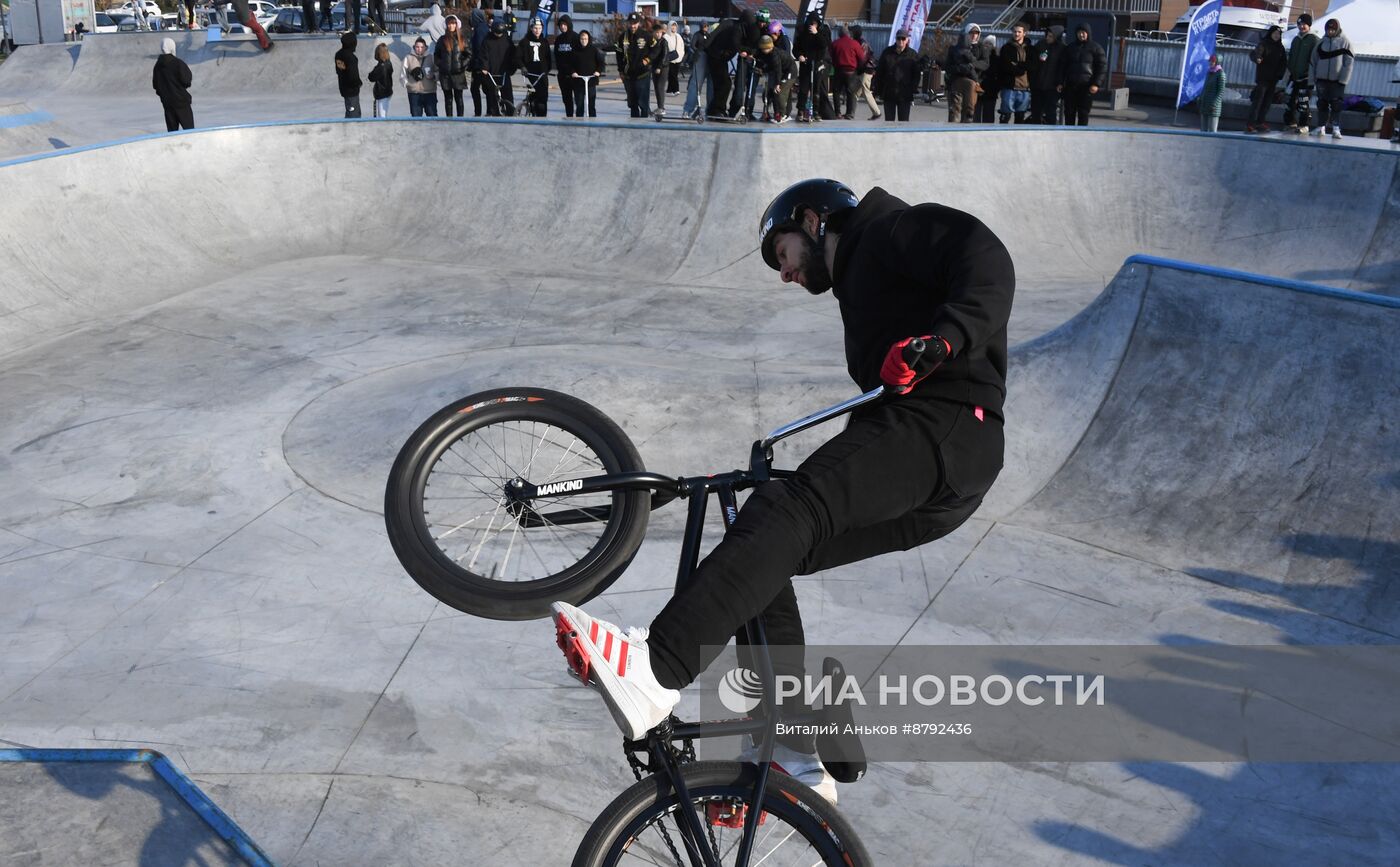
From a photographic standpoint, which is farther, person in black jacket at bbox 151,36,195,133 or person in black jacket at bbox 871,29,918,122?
person in black jacket at bbox 871,29,918,122

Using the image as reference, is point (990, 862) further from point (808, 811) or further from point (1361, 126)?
point (1361, 126)

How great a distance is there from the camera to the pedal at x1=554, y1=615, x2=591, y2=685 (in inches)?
114

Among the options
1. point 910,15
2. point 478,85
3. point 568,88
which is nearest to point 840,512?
point 568,88

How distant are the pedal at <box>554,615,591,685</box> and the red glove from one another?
1.09 metres

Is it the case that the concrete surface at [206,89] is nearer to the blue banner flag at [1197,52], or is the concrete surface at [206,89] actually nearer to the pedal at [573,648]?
the blue banner flag at [1197,52]

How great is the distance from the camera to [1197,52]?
60.8 feet

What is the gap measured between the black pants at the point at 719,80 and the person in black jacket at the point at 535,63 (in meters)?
3.14

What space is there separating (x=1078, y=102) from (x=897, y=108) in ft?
12.3

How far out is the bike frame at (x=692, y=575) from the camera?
10.2 ft

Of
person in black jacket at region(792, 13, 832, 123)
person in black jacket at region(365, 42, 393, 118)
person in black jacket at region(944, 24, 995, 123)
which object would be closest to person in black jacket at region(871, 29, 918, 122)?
person in black jacket at region(944, 24, 995, 123)

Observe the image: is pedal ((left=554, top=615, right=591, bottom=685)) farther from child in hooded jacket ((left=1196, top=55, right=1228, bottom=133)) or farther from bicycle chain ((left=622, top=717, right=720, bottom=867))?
child in hooded jacket ((left=1196, top=55, right=1228, bottom=133))

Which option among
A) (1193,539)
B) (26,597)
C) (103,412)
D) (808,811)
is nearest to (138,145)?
(103,412)

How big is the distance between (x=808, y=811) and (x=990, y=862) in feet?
5.08

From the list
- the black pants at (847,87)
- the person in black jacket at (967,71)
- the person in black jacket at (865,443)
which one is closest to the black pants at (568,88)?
the black pants at (847,87)
